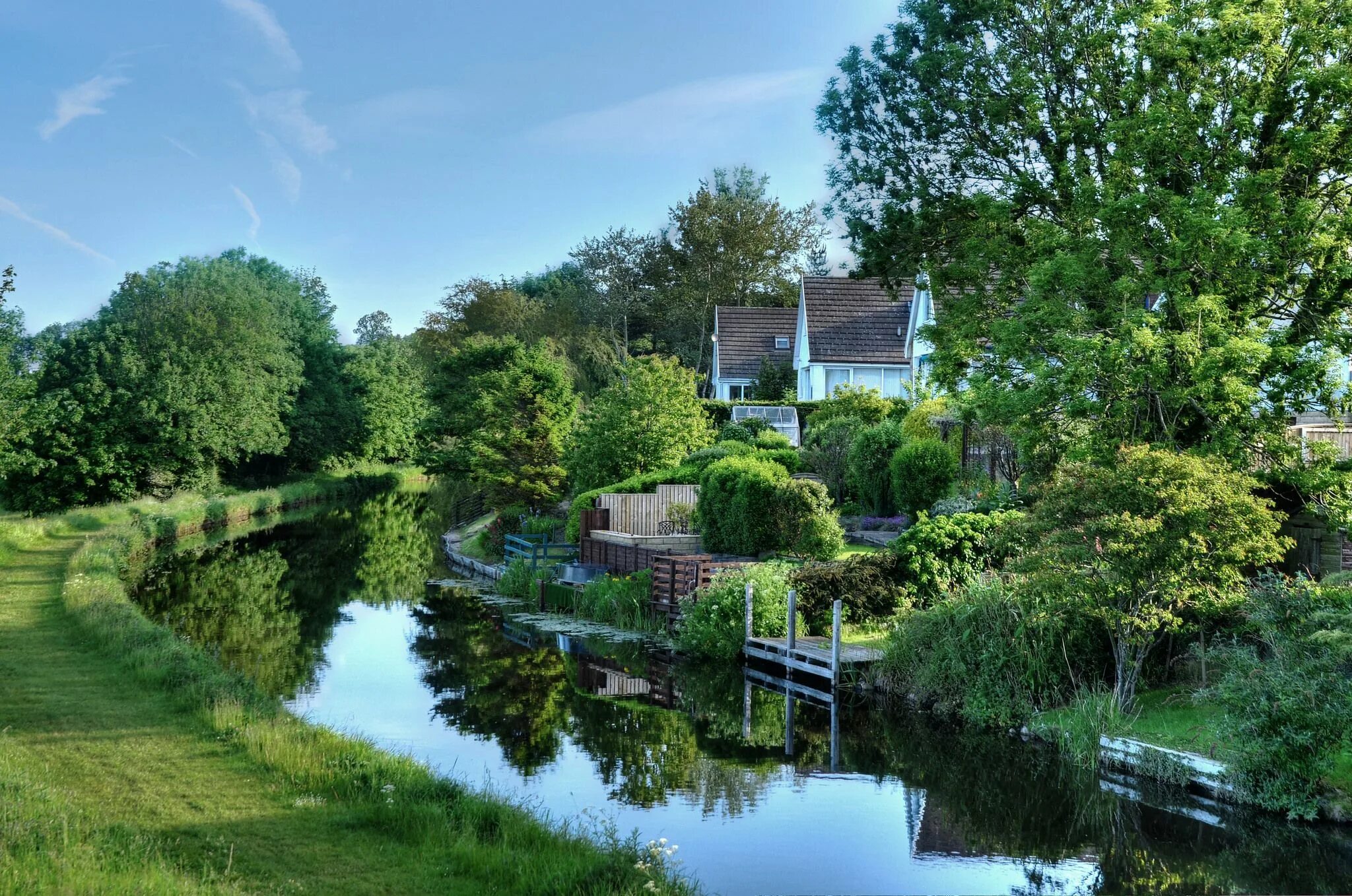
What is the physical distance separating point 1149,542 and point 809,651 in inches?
289

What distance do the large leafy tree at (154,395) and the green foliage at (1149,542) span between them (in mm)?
43288

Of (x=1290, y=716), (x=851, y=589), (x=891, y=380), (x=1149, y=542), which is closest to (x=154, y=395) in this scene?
(x=891, y=380)

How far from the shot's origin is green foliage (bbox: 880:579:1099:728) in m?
17.5

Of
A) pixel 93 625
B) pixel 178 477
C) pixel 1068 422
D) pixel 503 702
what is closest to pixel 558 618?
pixel 503 702

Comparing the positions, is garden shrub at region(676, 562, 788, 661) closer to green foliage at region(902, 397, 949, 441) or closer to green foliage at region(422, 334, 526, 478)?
green foliage at region(902, 397, 949, 441)

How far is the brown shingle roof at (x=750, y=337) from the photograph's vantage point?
190 ft

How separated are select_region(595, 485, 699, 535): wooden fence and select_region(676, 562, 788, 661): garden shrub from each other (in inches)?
289

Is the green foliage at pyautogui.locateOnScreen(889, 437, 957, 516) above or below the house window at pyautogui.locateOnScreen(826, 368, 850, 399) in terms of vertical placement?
below

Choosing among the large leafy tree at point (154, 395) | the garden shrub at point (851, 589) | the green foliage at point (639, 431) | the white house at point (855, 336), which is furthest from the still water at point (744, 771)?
the large leafy tree at point (154, 395)

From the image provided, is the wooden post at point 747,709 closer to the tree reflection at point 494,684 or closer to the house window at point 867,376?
the tree reflection at point 494,684

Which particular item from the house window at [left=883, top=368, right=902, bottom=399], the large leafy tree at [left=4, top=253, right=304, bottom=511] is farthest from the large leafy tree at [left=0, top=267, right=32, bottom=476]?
the house window at [left=883, top=368, right=902, bottom=399]

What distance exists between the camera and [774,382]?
55375mm

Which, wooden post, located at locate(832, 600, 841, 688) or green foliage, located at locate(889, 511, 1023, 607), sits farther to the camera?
green foliage, located at locate(889, 511, 1023, 607)

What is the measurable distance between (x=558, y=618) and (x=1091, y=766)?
1568 cm
